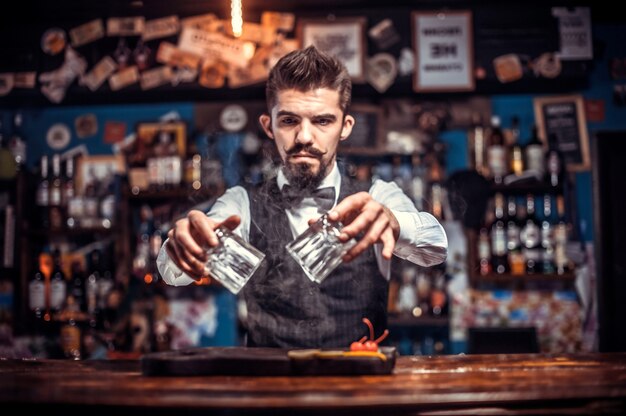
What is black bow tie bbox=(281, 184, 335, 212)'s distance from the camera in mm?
2572

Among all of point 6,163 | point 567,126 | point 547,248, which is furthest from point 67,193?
point 567,126

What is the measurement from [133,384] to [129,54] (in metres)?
3.96

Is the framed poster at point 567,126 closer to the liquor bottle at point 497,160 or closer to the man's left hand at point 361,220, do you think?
the liquor bottle at point 497,160

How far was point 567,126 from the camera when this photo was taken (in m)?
4.91

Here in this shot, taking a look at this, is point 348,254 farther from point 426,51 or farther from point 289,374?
point 426,51

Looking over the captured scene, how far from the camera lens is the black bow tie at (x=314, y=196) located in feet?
8.44

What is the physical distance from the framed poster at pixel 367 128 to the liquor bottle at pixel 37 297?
8.23 feet

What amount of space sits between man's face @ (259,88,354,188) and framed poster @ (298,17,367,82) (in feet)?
8.29

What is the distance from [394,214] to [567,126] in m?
3.28

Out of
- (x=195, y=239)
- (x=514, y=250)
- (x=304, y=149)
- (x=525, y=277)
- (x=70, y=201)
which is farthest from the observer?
(x=70, y=201)

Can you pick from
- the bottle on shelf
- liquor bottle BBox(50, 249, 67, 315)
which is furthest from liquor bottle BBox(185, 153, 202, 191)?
liquor bottle BBox(50, 249, 67, 315)

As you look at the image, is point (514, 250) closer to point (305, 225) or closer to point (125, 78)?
point (305, 225)

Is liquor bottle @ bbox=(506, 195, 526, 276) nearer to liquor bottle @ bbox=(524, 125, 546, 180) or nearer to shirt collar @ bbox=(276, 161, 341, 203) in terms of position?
liquor bottle @ bbox=(524, 125, 546, 180)

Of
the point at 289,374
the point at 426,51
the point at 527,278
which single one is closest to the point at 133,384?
the point at 289,374
